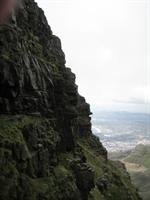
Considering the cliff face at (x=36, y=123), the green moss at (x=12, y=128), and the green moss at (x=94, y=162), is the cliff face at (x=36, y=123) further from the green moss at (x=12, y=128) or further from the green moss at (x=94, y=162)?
the green moss at (x=94, y=162)

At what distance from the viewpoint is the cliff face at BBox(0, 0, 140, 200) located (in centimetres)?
4150

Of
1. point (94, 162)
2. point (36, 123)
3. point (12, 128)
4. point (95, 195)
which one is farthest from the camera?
point (94, 162)

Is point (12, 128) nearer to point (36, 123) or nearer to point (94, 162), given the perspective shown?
point (36, 123)

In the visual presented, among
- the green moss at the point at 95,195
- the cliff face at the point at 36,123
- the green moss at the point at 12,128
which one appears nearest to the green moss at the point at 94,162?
the cliff face at the point at 36,123

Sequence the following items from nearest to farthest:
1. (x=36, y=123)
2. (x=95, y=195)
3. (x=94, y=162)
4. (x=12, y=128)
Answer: (x=12, y=128), (x=36, y=123), (x=95, y=195), (x=94, y=162)

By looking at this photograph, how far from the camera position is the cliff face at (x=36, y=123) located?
41500 millimetres

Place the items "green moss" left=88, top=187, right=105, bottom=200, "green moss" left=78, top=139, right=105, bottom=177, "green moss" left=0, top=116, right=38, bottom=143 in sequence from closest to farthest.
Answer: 1. "green moss" left=0, top=116, right=38, bottom=143
2. "green moss" left=88, top=187, right=105, bottom=200
3. "green moss" left=78, top=139, right=105, bottom=177

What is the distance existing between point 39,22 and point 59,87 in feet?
48.9

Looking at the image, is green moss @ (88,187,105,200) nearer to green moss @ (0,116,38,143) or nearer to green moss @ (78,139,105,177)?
green moss @ (78,139,105,177)

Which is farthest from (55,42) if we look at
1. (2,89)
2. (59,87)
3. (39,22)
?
(2,89)

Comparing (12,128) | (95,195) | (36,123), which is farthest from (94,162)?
(12,128)

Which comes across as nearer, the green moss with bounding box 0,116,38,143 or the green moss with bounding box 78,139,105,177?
the green moss with bounding box 0,116,38,143

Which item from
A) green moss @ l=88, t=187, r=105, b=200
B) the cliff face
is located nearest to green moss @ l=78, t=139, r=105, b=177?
the cliff face

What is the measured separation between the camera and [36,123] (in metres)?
50.2
